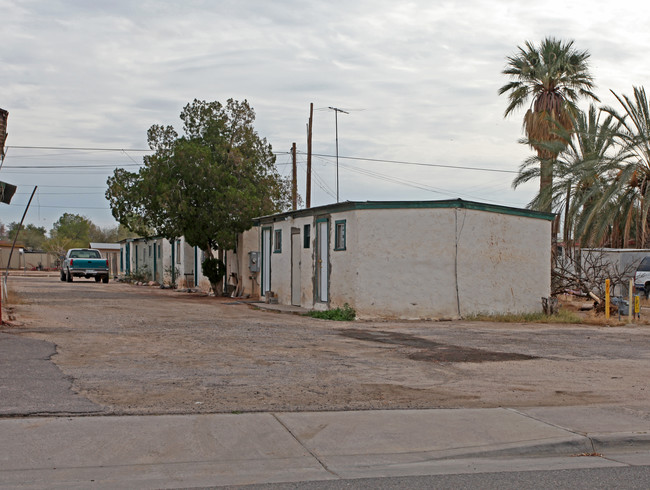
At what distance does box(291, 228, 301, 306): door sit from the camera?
75.5 ft

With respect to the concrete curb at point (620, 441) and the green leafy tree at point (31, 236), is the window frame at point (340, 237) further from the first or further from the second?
the green leafy tree at point (31, 236)

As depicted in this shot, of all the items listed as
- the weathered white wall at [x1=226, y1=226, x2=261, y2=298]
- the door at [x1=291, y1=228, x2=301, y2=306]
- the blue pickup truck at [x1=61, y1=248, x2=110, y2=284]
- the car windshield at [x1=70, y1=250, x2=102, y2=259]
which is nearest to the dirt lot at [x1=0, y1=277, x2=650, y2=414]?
the door at [x1=291, y1=228, x2=301, y2=306]

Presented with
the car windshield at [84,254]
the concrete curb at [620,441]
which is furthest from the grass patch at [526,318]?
the car windshield at [84,254]

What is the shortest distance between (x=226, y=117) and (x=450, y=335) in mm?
16251

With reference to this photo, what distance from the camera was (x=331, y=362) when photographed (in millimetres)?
11305

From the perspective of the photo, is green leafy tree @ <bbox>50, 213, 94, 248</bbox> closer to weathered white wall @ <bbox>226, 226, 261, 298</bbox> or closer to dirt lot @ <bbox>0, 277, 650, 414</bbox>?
weathered white wall @ <bbox>226, 226, 261, 298</bbox>

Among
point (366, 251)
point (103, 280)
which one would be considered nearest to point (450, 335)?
point (366, 251)

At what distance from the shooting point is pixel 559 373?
1071 centimetres

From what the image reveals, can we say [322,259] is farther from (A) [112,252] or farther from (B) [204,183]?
(A) [112,252]

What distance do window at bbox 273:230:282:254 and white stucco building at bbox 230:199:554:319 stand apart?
10.8ft

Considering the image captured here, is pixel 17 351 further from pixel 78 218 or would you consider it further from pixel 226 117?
pixel 78 218

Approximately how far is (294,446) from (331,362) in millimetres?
4709

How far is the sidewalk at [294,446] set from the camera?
5953 millimetres

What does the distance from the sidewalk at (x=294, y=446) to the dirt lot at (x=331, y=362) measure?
69 centimetres
